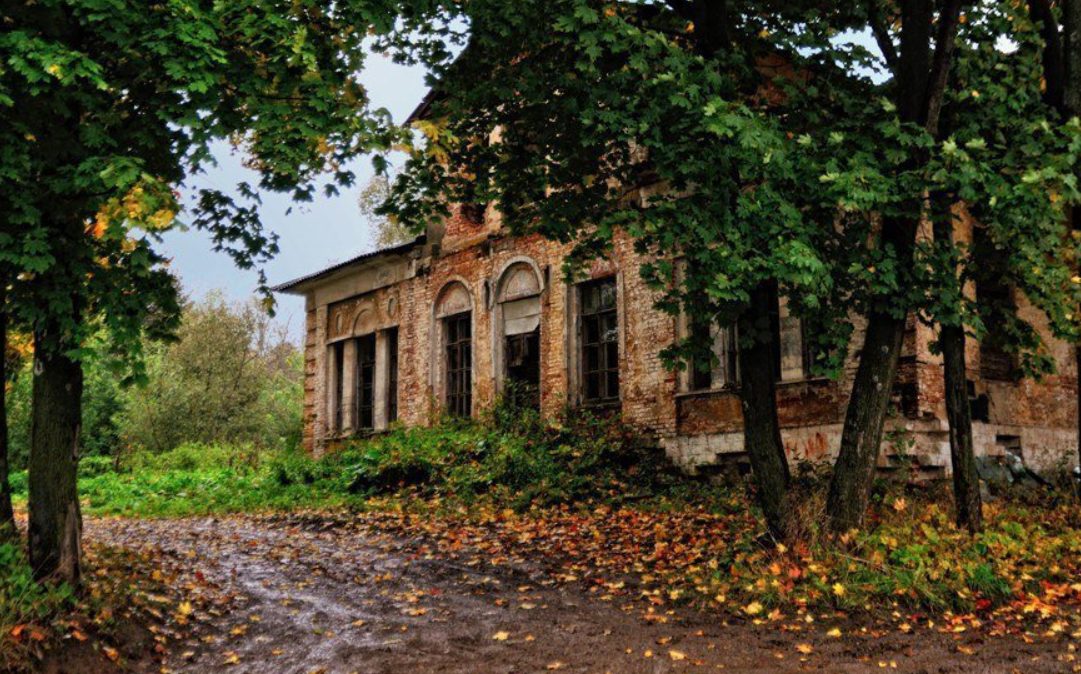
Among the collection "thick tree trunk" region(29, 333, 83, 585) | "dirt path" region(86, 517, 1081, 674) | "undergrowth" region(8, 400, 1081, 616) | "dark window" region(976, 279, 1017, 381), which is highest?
"dark window" region(976, 279, 1017, 381)

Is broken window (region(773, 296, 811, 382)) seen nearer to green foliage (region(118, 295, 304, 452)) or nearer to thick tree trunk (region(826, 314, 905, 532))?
thick tree trunk (region(826, 314, 905, 532))

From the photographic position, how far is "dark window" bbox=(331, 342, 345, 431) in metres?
22.6

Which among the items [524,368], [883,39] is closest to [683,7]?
[883,39]

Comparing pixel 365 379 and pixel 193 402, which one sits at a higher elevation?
pixel 365 379

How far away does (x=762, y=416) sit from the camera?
9.68 metres

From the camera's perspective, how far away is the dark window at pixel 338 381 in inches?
890

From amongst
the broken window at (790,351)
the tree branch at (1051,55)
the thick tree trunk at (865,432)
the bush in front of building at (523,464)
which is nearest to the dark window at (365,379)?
the bush in front of building at (523,464)

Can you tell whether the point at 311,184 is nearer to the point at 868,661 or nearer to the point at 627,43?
the point at 627,43

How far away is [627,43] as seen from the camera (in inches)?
336

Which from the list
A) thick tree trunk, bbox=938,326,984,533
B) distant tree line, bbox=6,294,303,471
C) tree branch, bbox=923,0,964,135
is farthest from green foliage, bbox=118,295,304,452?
tree branch, bbox=923,0,964,135

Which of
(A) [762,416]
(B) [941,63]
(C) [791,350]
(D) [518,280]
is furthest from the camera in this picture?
(D) [518,280]

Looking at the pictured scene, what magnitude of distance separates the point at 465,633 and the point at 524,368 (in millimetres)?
10785

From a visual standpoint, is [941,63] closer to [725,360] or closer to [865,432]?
[865,432]

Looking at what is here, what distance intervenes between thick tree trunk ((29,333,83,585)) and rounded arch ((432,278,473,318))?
40.5 feet
